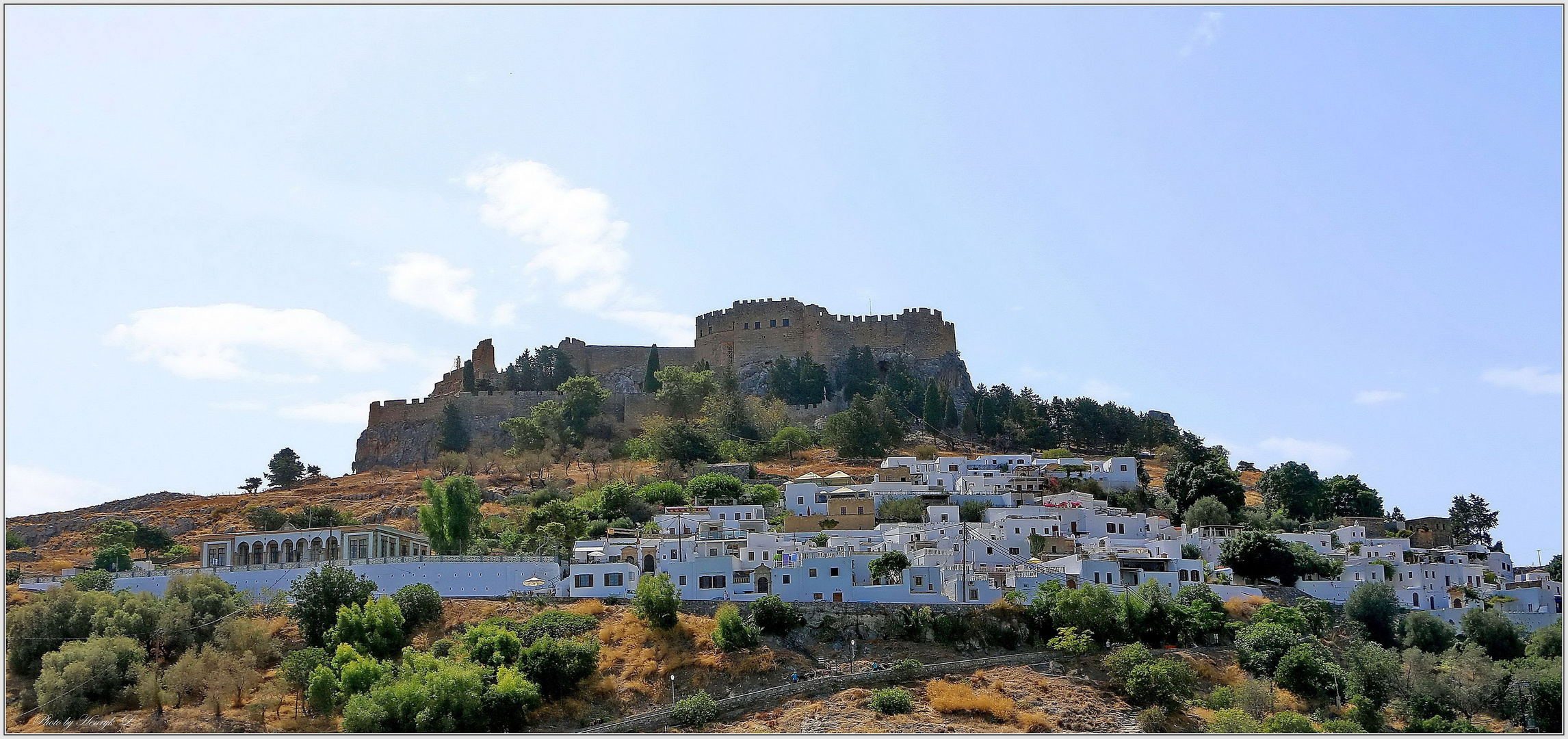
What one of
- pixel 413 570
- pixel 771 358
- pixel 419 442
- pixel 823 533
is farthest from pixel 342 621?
pixel 771 358

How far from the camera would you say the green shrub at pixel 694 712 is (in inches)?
1194

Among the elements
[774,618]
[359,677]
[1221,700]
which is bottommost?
[1221,700]

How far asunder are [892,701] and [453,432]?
116 feet

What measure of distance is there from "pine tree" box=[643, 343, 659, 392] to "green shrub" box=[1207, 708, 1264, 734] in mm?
36292

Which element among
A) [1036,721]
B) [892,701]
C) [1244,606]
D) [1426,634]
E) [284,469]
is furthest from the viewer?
[284,469]

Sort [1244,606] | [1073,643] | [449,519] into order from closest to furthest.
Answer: [1073,643], [1244,606], [449,519]

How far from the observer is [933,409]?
201 feet

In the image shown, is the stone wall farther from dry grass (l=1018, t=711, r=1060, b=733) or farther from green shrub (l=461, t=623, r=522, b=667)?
dry grass (l=1018, t=711, r=1060, b=733)

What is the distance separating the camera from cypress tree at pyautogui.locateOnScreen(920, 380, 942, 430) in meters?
61.3

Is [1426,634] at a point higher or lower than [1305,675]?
higher

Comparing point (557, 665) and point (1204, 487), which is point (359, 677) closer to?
point (557, 665)

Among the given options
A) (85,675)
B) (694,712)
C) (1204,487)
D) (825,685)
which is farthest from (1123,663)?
(85,675)

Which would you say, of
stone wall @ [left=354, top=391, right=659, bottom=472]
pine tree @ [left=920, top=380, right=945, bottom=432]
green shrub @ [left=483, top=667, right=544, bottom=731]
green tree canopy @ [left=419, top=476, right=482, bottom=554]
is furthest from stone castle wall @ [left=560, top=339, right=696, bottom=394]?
green shrub @ [left=483, top=667, right=544, bottom=731]

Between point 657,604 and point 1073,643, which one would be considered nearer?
point 1073,643
